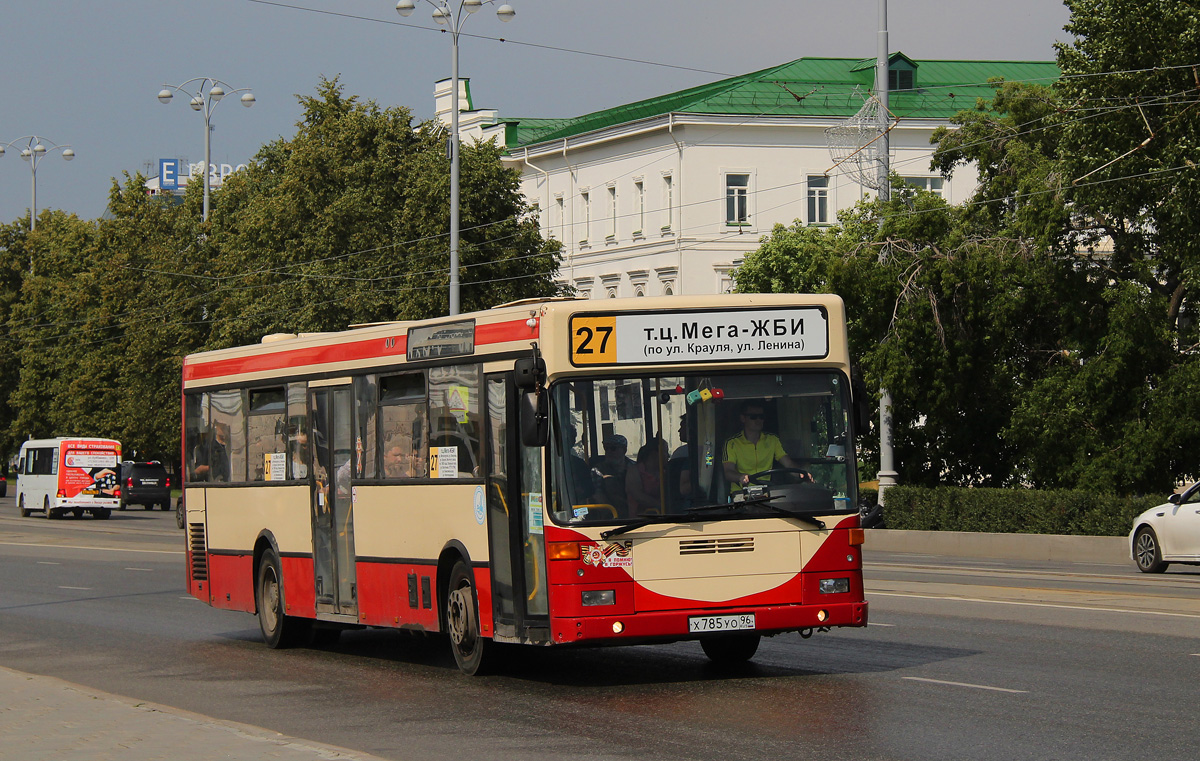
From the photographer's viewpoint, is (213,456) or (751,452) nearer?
(751,452)

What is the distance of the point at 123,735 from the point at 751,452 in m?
4.66

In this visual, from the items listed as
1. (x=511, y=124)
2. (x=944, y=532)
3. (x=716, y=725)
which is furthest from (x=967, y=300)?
(x=511, y=124)

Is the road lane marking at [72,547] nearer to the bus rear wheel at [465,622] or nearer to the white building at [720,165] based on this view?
the bus rear wheel at [465,622]

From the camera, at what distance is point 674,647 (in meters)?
15.5

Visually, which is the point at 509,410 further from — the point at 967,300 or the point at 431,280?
the point at 431,280

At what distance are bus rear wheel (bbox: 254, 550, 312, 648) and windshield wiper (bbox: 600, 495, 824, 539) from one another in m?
5.46

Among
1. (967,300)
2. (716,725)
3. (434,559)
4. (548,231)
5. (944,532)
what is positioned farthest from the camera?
(548,231)

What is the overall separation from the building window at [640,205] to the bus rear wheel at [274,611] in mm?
56373

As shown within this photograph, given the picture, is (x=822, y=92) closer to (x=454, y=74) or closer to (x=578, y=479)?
(x=454, y=74)

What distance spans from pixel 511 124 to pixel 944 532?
50795mm

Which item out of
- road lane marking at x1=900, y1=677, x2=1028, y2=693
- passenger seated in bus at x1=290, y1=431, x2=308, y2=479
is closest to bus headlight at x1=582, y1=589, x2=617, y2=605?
road lane marking at x1=900, y1=677, x2=1028, y2=693

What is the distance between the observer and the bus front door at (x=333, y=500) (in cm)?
1507

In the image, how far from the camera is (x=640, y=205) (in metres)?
72.7

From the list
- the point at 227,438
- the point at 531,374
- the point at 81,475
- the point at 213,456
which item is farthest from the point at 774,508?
the point at 81,475
